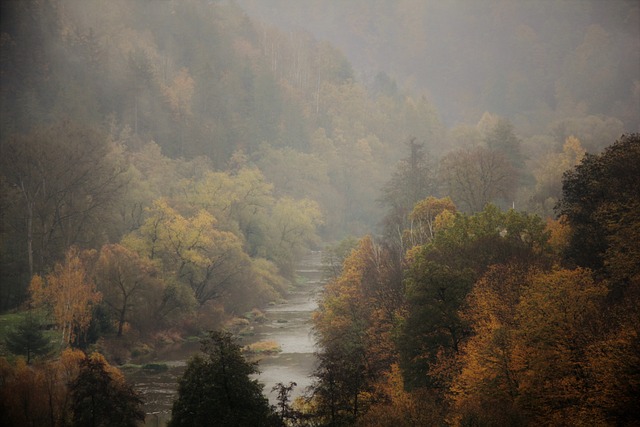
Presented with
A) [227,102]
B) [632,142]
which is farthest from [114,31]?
[632,142]

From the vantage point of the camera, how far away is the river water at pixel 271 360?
5244 centimetres

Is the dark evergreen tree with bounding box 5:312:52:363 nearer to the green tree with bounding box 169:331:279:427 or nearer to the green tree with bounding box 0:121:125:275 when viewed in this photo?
the green tree with bounding box 0:121:125:275

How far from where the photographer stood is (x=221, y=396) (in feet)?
117

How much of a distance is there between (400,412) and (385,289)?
819 inches

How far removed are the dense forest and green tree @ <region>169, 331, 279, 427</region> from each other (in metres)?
0.25

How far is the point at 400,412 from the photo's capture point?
37.7 meters

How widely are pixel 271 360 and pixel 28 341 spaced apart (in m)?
23.7

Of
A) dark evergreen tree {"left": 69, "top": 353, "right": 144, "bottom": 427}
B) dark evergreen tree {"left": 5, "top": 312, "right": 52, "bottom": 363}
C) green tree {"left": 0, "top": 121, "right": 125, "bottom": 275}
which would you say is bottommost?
dark evergreen tree {"left": 69, "top": 353, "right": 144, "bottom": 427}

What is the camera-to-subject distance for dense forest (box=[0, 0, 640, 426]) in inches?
1467

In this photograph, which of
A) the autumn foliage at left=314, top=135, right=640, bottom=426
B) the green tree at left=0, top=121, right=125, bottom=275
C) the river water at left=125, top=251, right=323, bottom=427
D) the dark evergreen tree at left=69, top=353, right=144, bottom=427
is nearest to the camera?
the autumn foliage at left=314, top=135, right=640, bottom=426

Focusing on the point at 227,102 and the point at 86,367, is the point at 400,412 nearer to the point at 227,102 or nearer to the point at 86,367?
the point at 86,367

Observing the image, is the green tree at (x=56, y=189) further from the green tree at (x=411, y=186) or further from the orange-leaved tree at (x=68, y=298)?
the green tree at (x=411, y=186)

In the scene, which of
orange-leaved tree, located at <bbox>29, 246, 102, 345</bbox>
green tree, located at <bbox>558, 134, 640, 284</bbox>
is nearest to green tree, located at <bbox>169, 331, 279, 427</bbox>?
green tree, located at <bbox>558, 134, 640, 284</bbox>

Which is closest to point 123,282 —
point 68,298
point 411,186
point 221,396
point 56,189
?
point 68,298
